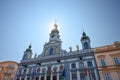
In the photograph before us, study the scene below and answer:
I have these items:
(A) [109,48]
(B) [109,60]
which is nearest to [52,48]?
(A) [109,48]

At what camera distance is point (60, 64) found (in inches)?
1143

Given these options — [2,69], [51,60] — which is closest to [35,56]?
[51,60]

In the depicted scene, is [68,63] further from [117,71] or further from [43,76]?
[117,71]

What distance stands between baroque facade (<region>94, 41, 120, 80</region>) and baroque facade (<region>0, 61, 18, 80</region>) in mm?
34879

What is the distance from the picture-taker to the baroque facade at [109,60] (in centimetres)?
2192

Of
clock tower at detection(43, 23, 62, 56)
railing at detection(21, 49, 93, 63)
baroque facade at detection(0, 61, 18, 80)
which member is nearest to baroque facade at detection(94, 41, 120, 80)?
railing at detection(21, 49, 93, 63)

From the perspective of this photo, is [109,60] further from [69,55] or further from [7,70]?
[7,70]

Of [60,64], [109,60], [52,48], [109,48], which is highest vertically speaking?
[52,48]

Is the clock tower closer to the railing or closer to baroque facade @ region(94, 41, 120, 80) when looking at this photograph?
the railing

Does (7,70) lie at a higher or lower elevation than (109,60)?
higher

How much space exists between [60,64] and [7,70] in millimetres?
25578

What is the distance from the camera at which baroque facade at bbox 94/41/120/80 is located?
21917 mm

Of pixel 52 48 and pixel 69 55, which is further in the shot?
pixel 52 48

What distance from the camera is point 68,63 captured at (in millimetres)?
28141
